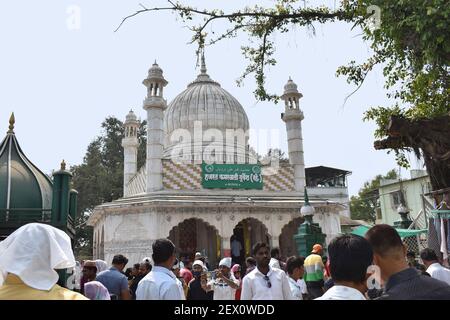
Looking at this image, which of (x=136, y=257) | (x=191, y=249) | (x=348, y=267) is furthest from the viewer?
(x=191, y=249)

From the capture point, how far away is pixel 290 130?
2080 centimetres

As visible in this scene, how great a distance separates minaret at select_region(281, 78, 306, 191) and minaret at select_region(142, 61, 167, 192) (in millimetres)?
6402

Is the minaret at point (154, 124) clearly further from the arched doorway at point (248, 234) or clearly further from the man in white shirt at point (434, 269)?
the man in white shirt at point (434, 269)

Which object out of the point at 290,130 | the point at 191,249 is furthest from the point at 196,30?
the point at 290,130

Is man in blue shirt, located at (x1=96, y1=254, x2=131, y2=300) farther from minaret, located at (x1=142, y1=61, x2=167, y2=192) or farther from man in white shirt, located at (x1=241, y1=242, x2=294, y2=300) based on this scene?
minaret, located at (x1=142, y1=61, x2=167, y2=192)

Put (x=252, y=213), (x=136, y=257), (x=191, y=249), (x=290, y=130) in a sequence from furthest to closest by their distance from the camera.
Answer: (x=290, y=130)
(x=191, y=249)
(x=252, y=213)
(x=136, y=257)

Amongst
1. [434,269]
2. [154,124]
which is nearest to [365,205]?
[154,124]

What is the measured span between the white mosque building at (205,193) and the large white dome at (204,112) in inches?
2.3

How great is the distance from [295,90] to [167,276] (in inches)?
751

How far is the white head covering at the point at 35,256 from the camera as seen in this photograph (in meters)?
1.86

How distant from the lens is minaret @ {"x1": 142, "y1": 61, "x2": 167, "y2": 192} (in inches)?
683

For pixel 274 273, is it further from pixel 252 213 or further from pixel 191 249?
pixel 191 249

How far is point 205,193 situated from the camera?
1734 centimetres

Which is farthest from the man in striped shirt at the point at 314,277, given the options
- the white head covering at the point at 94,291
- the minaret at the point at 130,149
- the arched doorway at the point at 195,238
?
the minaret at the point at 130,149
